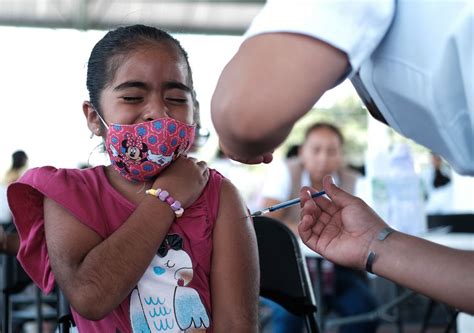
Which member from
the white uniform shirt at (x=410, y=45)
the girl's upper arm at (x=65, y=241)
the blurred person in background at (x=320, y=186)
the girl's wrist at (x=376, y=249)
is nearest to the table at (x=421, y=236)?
the blurred person in background at (x=320, y=186)

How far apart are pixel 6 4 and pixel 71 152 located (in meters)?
1.47

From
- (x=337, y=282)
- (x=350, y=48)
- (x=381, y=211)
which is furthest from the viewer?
(x=337, y=282)

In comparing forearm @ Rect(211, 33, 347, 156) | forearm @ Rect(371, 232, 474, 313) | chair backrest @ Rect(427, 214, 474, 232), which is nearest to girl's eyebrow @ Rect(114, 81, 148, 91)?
forearm @ Rect(371, 232, 474, 313)

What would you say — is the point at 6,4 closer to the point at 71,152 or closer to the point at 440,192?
the point at 71,152

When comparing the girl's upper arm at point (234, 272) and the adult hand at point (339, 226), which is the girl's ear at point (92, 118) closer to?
the girl's upper arm at point (234, 272)

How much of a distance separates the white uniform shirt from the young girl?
78 cm

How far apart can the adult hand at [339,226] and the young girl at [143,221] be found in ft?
1.32

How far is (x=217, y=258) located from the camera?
1777mm

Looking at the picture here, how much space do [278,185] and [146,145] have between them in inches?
108

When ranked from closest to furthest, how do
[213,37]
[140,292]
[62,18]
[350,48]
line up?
[350,48], [140,292], [62,18], [213,37]

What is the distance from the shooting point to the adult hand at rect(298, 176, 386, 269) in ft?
4.27

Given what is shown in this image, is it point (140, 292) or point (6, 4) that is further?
point (6, 4)

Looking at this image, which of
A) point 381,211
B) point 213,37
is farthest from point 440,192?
point 381,211

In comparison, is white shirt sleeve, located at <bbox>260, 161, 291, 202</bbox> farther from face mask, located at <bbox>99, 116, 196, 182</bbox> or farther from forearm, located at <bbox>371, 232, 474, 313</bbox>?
forearm, located at <bbox>371, 232, 474, 313</bbox>
